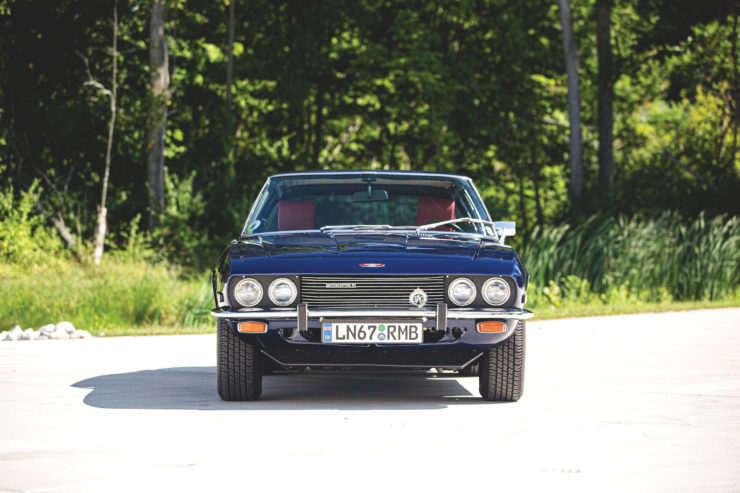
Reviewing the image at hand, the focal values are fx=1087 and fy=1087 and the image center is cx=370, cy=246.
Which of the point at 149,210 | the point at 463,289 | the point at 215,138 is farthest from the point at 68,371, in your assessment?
the point at 215,138

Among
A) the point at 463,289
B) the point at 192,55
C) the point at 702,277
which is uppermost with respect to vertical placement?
the point at 192,55

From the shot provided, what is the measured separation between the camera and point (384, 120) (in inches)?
1323

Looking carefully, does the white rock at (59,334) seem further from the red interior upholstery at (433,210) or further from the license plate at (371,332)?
the license plate at (371,332)

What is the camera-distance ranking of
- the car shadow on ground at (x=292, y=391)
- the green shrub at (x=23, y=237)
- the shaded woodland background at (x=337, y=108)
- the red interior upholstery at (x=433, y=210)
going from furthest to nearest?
the shaded woodland background at (x=337, y=108) < the green shrub at (x=23, y=237) < the red interior upholstery at (x=433, y=210) < the car shadow on ground at (x=292, y=391)

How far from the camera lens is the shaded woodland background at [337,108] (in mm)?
23828

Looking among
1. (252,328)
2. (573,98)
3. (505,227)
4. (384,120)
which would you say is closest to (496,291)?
(505,227)

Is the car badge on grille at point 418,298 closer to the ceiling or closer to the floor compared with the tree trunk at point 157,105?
closer to the floor

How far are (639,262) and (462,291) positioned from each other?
37.5 feet

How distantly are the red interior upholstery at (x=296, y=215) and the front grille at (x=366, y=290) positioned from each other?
141 cm

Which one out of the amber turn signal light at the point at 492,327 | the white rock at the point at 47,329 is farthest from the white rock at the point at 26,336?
the amber turn signal light at the point at 492,327

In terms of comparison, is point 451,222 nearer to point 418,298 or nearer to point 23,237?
point 418,298

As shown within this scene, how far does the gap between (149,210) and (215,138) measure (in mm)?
3413

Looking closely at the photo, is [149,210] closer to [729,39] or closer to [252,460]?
[729,39]

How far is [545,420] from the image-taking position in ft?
20.9
